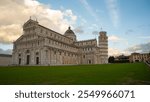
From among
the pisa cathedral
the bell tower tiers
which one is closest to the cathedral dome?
the pisa cathedral

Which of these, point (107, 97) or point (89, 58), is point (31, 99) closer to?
point (107, 97)

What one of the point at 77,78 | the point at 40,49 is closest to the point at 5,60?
the point at 40,49

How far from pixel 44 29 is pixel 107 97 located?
140 feet

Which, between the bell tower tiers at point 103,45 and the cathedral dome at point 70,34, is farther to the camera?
the bell tower tiers at point 103,45

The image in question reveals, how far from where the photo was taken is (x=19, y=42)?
46.6 metres

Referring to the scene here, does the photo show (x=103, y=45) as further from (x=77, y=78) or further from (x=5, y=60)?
(x=77, y=78)

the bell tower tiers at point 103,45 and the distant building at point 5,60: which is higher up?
the bell tower tiers at point 103,45

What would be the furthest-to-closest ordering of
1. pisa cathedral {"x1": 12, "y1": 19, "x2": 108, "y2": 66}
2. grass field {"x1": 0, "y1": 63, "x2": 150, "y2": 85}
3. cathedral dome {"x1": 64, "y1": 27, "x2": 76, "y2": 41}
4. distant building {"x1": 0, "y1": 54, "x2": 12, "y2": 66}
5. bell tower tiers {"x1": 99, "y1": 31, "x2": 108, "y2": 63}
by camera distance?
1. bell tower tiers {"x1": 99, "y1": 31, "x2": 108, "y2": 63}
2. cathedral dome {"x1": 64, "y1": 27, "x2": 76, "y2": 41}
3. distant building {"x1": 0, "y1": 54, "x2": 12, "y2": 66}
4. pisa cathedral {"x1": 12, "y1": 19, "x2": 108, "y2": 66}
5. grass field {"x1": 0, "y1": 63, "x2": 150, "y2": 85}

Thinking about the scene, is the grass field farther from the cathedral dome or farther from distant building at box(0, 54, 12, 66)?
the cathedral dome

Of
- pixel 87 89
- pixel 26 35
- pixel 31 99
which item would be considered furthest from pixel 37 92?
pixel 26 35

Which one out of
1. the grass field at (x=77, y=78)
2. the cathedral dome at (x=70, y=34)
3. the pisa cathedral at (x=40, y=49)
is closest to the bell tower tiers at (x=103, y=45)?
the pisa cathedral at (x=40, y=49)

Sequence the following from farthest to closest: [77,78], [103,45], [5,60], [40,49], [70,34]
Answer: [103,45]
[70,34]
[5,60]
[40,49]
[77,78]

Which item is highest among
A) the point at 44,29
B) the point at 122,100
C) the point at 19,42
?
the point at 44,29

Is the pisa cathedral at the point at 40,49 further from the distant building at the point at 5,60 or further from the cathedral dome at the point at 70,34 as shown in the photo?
the cathedral dome at the point at 70,34
